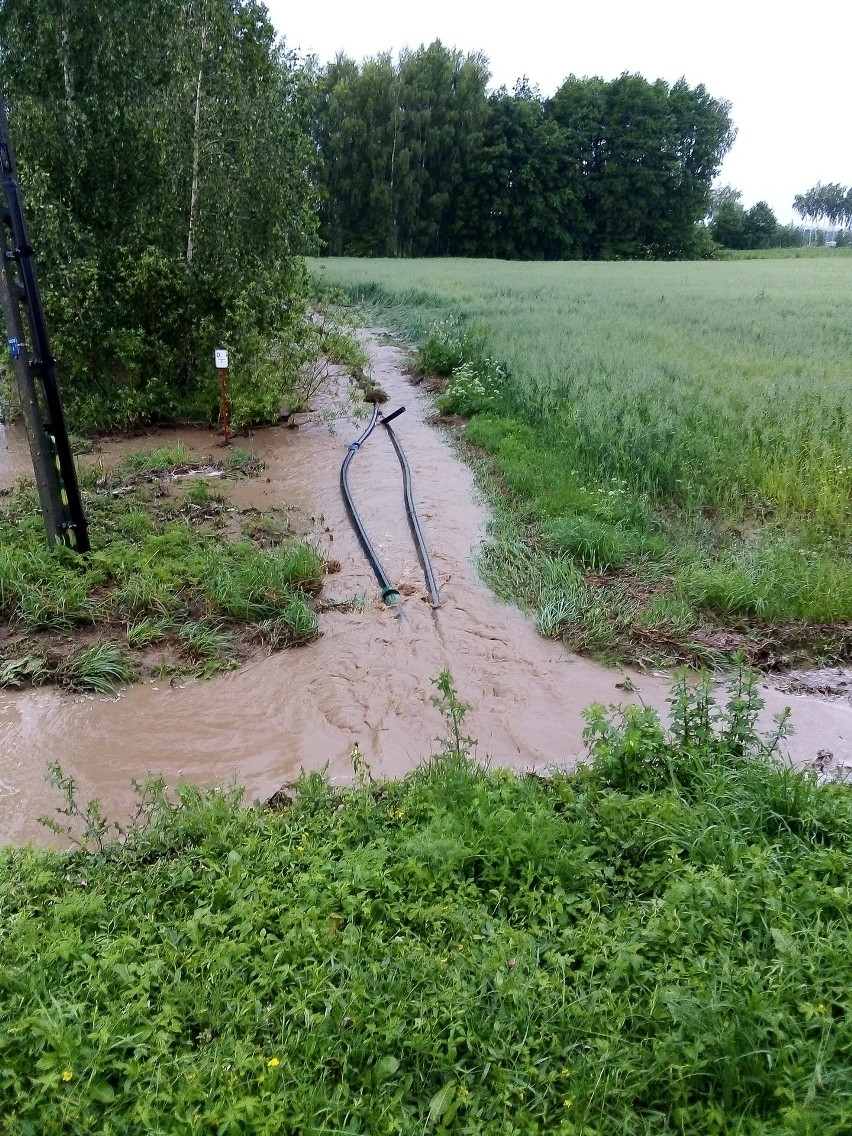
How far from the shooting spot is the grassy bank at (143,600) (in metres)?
5.58

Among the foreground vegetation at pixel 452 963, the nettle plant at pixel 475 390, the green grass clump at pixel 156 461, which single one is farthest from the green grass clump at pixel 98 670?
the nettle plant at pixel 475 390

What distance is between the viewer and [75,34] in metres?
9.85

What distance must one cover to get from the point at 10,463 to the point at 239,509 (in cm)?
409

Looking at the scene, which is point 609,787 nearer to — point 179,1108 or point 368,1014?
point 368,1014

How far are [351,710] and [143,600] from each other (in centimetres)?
222

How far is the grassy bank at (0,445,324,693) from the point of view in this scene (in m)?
5.58

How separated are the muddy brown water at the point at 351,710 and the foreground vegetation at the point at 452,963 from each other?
79cm

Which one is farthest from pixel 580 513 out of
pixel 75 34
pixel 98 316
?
pixel 75 34

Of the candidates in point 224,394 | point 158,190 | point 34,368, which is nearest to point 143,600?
point 34,368

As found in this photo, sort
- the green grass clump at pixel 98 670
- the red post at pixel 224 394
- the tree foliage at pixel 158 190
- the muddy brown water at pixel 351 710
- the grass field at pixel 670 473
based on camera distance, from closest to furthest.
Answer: the muddy brown water at pixel 351 710 < the green grass clump at pixel 98 670 < the grass field at pixel 670 473 < the tree foliage at pixel 158 190 < the red post at pixel 224 394

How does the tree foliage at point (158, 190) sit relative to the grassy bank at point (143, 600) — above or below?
above

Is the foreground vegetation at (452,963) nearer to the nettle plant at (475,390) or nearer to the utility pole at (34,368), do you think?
the utility pole at (34,368)

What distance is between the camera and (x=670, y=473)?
839cm

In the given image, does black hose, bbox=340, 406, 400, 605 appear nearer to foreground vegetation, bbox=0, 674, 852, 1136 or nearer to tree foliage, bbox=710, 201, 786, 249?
foreground vegetation, bbox=0, 674, 852, 1136
